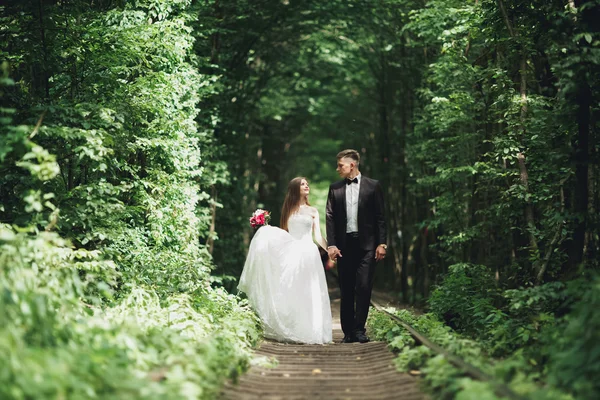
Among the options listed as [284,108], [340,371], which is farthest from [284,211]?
[284,108]

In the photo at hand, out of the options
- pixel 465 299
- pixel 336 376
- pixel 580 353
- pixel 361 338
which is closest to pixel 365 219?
pixel 361 338

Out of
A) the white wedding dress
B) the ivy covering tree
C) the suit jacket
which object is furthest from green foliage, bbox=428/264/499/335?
the white wedding dress

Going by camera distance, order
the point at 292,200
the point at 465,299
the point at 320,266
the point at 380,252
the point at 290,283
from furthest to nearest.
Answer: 1. the point at 292,200
2. the point at 465,299
3. the point at 320,266
4. the point at 290,283
5. the point at 380,252

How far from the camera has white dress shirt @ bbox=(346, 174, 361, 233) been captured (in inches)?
420

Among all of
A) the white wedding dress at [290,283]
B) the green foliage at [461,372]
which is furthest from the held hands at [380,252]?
the green foliage at [461,372]

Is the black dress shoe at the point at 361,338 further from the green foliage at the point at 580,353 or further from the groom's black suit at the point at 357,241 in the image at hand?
the green foliage at the point at 580,353

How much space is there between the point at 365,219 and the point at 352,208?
0.27 metres

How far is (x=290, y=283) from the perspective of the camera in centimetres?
1113

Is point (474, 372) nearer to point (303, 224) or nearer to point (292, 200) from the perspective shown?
point (303, 224)

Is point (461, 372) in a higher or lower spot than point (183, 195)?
lower

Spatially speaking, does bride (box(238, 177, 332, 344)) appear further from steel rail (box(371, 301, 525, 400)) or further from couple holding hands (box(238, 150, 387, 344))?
steel rail (box(371, 301, 525, 400))

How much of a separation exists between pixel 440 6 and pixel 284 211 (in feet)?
22.8

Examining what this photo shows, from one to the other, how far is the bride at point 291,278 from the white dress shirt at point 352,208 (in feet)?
2.65

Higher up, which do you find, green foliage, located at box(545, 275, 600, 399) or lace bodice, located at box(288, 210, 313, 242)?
lace bodice, located at box(288, 210, 313, 242)
